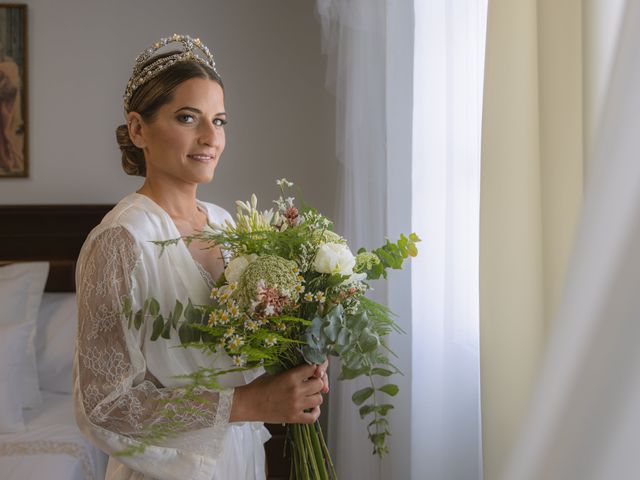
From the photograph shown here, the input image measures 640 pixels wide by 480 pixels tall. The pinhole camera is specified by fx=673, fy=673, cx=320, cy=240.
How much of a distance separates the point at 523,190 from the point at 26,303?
8.33ft

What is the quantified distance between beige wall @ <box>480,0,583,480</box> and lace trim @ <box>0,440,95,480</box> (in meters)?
1.51

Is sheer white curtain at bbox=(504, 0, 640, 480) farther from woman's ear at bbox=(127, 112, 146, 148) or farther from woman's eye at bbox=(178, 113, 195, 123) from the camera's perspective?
woman's ear at bbox=(127, 112, 146, 148)

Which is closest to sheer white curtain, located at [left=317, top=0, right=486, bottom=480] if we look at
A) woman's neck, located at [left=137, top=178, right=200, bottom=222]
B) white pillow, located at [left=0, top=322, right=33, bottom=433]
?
woman's neck, located at [left=137, top=178, right=200, bottom=222]

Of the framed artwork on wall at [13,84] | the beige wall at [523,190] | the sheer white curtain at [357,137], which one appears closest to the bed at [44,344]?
the framed artwork on wall at [13,84]

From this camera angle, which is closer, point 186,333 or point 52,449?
point 186,333

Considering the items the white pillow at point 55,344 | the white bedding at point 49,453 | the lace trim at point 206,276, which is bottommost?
the white bedding at point 49,453

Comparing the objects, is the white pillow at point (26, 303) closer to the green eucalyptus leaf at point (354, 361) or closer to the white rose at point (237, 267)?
the white rose at point (237, 267)

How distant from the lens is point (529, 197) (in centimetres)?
137

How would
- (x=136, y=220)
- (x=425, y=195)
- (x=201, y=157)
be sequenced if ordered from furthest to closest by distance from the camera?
1. (x=425, y=195)
2. (x=201, y=157)
3. (x=136, y=220)

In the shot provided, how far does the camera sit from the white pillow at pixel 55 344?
310cm

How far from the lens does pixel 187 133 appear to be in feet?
4.93

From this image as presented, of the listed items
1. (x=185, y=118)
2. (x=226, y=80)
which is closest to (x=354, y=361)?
(x=185, y=118)

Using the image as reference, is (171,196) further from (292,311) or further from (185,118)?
(292,311)

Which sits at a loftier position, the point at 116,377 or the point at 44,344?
the point at 116,377
